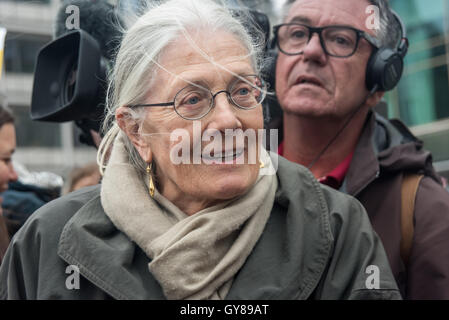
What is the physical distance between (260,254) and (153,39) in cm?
75

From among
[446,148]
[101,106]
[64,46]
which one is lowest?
[446,148]

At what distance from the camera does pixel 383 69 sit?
3.18m

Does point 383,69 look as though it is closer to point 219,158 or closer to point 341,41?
point 341,41

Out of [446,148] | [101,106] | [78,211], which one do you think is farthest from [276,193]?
[446,148]

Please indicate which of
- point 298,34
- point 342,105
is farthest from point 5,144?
point 342,105

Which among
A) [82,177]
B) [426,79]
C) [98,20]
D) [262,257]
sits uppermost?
[98,20]

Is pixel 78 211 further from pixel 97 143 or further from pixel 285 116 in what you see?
pixel 285 116

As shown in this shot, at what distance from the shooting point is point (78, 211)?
7.72 ft

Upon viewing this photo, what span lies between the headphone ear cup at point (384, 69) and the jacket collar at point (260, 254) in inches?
40.2

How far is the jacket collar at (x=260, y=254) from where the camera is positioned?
2164 millimetres

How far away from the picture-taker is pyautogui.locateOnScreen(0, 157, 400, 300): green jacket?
216 centimetres

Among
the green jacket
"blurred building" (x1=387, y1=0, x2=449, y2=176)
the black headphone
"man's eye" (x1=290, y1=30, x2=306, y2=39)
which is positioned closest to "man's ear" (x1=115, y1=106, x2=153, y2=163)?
the green jacket

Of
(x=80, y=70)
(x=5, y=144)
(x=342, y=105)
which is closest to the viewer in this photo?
(x=80, y=70)
